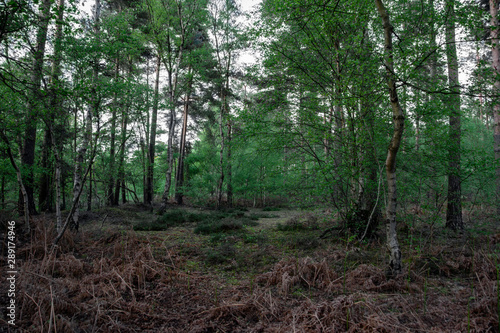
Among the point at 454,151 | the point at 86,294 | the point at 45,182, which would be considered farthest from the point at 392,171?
the point at 45,182

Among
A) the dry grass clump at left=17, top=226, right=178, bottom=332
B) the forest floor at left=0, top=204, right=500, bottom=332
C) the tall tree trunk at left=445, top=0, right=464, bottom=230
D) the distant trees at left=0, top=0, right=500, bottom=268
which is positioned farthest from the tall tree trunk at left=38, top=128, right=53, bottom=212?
the tall tree trunk at left=445, top=0, right=464, bottom=230

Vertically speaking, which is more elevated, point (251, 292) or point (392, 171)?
point (392, 171)

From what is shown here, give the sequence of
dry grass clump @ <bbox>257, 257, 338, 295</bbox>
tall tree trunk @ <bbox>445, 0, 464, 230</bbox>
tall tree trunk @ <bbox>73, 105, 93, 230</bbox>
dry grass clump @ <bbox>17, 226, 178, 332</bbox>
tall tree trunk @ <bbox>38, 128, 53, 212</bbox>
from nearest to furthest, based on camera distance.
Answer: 1. dry grass clump @ <bbox>17, 226, 178, 332</bbox>
2. dry grass clump @ <bbox>257, 257, 338, 295</bbox>
3. tall tree trunk @ <bbox>445, 0, 464, 230</bbox>
4. tall tree trunk @ <bbox>73, 105, 93, 230</bbox>
5. tall tree trunk @ <bbox>38, 128, 53, 212</bbox>

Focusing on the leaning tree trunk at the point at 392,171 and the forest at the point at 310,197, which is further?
the leaning tree trunk at the point at 392,171

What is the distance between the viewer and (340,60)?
20.6ft

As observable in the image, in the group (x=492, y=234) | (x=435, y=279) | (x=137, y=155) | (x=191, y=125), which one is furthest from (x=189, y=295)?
(x=191, y=125)

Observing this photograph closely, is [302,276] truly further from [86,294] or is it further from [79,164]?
[79,164]

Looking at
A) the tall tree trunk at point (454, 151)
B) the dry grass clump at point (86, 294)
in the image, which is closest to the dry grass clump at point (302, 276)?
the dry grass clump at point (86, 294)

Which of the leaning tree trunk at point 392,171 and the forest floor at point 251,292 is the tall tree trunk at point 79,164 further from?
the leaning tree trunk at point 392,171

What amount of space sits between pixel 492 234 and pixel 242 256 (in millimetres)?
6454

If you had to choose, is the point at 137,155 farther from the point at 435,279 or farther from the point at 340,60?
the point at 435,279

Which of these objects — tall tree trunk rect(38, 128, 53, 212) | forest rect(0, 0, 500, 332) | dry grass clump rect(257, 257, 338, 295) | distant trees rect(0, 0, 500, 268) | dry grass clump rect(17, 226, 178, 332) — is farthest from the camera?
tall tree trunk rect(38, 128, 53, 212)

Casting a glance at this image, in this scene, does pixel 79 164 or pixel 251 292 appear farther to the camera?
pixel 79 164

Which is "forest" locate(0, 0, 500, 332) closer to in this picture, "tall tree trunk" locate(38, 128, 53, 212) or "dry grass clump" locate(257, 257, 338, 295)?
"dry grass clump" locate(257, 257, 338, 295)
